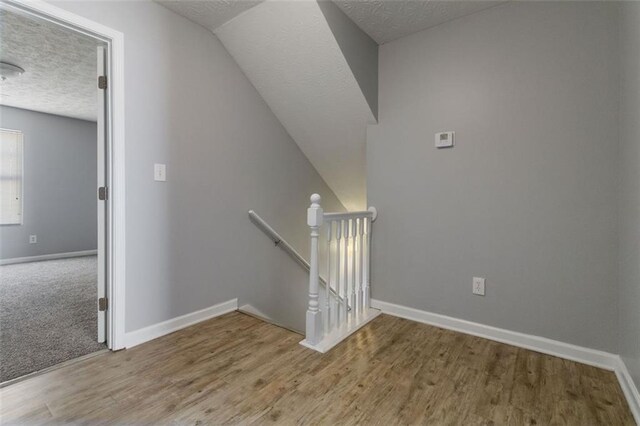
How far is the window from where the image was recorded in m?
4.15

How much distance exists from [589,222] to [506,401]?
3.77ft

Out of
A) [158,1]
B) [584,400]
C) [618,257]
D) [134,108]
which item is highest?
[158,1]

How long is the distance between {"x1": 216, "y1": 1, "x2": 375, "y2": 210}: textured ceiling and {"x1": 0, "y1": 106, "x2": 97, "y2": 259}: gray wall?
4.06m

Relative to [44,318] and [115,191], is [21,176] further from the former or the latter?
[115,191]

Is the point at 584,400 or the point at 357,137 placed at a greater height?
the point at 357,137

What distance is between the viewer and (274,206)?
2.96m

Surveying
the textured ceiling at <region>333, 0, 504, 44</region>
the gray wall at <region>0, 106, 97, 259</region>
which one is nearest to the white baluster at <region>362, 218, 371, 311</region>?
the textured ceiling at <region>333, 0, 504, 44</region>

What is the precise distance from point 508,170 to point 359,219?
1107 millimetres

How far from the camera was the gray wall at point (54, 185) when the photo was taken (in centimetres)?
432

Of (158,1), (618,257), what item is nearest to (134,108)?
(158,1)

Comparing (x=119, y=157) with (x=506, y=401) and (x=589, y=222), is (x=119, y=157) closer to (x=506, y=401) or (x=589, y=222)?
(x=506, y=401)

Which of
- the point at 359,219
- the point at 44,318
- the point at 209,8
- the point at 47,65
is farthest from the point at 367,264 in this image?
the point at 47,65

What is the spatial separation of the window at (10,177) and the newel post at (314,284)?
16.3 ft

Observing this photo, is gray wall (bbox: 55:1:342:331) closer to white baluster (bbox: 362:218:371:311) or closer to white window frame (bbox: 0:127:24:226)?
white baluster (bbox: 362:218:371:311)
